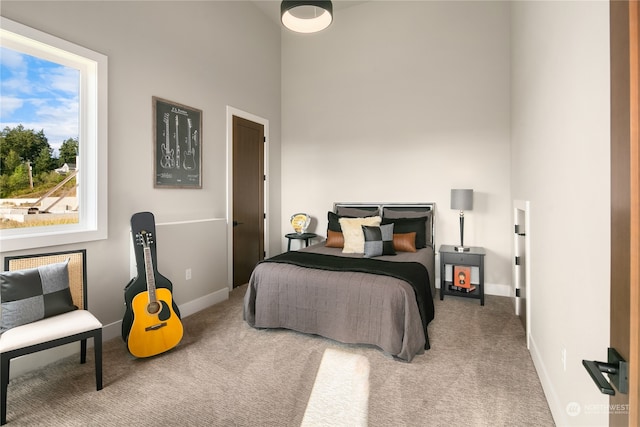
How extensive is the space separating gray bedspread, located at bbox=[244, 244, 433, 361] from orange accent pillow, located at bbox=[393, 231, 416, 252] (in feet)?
3.88

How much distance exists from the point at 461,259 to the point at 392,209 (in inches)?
44.9

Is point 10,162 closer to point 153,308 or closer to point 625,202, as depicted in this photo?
point 153,308

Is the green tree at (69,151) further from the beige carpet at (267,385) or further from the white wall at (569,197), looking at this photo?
the white wall at (569,197)

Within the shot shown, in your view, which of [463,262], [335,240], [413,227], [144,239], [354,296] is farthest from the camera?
[335,240]

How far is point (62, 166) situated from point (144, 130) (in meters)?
0.75

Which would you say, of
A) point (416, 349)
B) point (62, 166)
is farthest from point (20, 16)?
point (416, 349)

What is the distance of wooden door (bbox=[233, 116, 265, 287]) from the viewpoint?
14.0ft

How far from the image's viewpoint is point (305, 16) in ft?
9.20

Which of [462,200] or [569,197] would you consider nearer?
[569,197]

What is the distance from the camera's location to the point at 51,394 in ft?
6.65

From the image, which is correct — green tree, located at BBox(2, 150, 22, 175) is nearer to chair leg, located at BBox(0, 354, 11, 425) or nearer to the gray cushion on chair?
the gray cushion on chair

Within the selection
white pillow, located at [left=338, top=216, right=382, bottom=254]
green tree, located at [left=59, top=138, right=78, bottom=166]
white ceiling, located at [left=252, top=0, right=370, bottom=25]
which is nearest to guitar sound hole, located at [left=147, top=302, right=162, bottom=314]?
green tree, located at [left=59, top=138, right=78, bottom=166]

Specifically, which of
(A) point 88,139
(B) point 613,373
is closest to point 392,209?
(A) point 88,139

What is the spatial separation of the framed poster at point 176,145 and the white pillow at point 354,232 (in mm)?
1803
